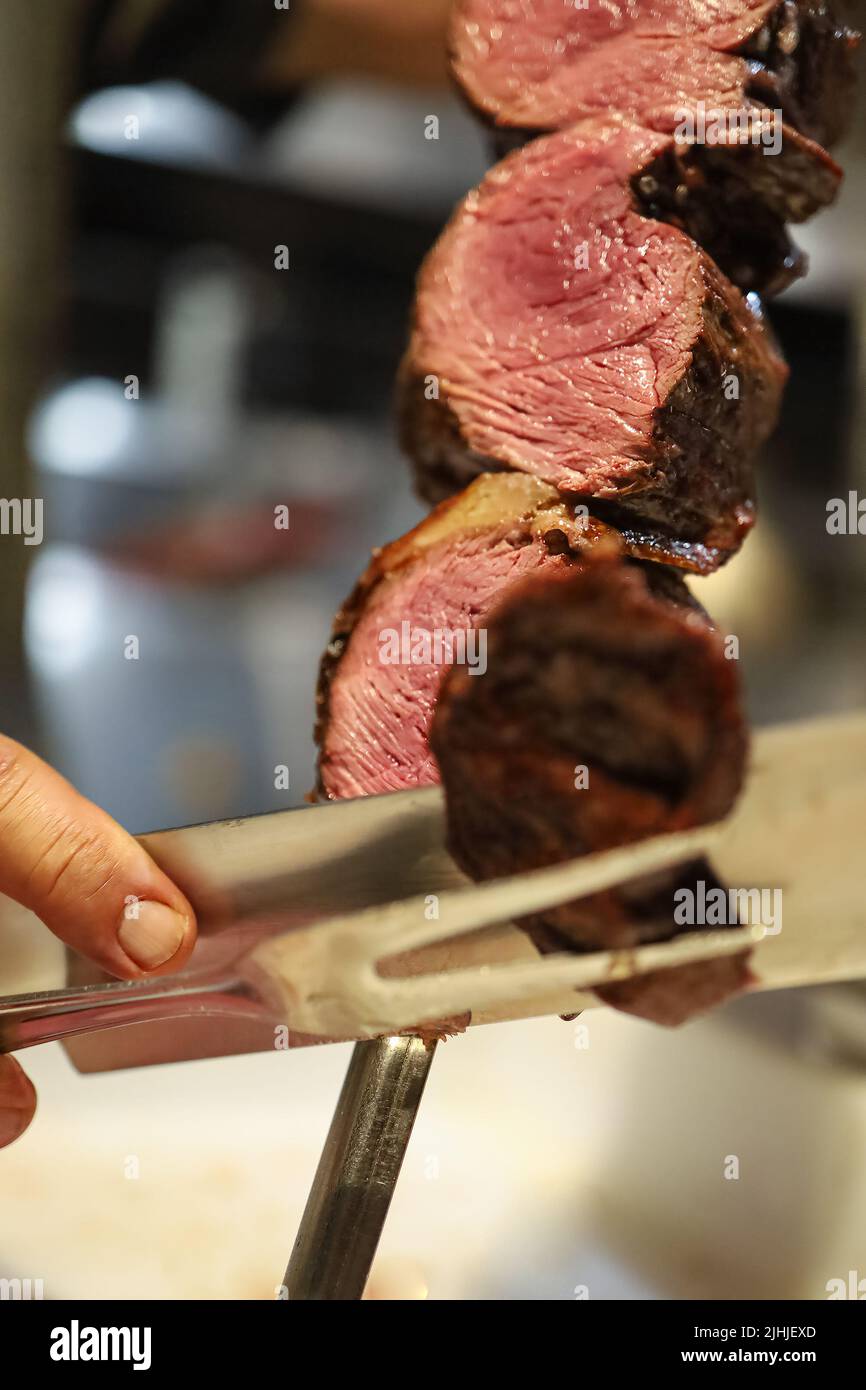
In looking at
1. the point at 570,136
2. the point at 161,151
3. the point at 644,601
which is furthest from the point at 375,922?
the point at 161,151

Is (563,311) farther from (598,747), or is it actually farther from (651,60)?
(598,747)

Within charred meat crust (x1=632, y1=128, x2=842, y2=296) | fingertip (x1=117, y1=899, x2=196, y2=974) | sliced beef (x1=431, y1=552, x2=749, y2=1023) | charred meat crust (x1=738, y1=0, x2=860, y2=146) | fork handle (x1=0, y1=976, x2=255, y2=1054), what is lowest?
fork handle (x1=0, y1=976, x2=255, y2=1054)

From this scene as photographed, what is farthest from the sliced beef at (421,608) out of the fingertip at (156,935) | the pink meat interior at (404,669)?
the fingertip at (156,935)

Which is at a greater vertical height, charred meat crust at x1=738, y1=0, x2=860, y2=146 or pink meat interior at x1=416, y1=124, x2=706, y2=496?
charred meat crust at x1=738, y1=0, x2=860, y2=146

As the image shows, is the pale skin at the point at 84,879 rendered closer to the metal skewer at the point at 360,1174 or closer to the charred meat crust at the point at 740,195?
the metal skewer at the point at 360,1174

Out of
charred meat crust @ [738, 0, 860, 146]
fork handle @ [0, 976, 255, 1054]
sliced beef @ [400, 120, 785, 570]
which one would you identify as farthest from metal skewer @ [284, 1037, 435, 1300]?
charred meat crust @ [738, 0, 860, 146]

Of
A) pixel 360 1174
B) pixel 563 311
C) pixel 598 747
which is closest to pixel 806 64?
pixel 563 311

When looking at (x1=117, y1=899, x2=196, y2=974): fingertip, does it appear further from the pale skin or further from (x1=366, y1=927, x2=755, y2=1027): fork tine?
(x1=366, y1=927, x2=755, y2=1027): fork tine
